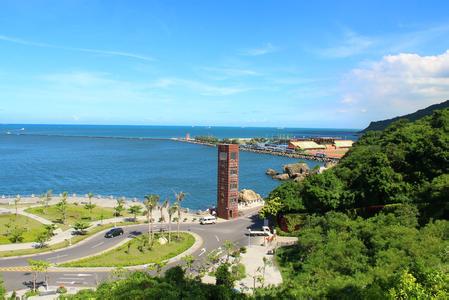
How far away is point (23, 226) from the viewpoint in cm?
5141

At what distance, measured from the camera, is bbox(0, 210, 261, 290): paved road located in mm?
34469

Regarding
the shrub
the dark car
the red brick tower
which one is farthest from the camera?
the red brick tower

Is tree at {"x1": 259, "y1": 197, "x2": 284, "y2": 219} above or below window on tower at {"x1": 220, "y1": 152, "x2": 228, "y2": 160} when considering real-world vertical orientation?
below

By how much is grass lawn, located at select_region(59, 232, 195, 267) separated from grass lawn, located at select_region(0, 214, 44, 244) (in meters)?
11.6

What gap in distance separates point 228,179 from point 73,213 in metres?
24.3

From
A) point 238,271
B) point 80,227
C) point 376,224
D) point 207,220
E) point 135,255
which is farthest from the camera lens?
point 207,220

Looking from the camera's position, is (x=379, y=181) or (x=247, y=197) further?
(x=247, y=197)

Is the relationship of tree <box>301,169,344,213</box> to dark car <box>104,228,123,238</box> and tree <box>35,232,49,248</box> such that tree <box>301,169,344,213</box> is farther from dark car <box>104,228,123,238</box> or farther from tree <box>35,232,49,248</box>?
tree <box>35,232,49,248</box>

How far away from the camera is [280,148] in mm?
189250

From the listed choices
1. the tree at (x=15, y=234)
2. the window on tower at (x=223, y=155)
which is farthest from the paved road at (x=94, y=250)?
the window on tower at (x=223, y=155)

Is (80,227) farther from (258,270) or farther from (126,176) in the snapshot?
(126,176)

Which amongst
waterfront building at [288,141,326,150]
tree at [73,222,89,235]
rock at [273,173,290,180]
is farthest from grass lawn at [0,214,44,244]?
waterfront building at [288,141,326,150]

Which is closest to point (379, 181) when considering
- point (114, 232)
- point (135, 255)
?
point (135, 255)

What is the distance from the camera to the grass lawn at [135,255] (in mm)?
38688
